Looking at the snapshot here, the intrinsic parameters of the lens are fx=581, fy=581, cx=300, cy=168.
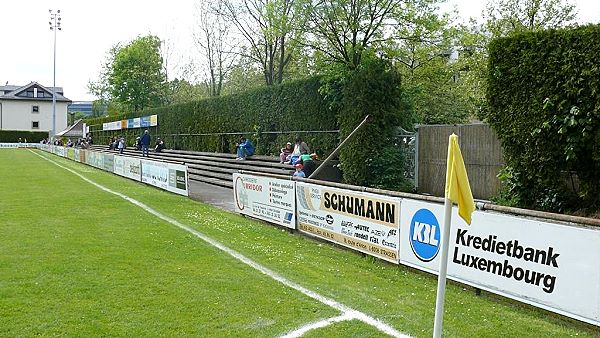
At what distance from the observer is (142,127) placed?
50.7m

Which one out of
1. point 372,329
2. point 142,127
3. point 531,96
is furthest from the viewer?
point 142,127

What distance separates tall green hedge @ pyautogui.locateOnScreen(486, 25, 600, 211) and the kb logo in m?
4.64

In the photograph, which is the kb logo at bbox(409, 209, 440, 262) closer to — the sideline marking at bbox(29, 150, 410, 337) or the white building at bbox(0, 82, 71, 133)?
the sideline marking at bbox(29, 150, 410, 337)

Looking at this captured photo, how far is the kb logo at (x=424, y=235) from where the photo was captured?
8289 millimetres

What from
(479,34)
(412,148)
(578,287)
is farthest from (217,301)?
(479,34)

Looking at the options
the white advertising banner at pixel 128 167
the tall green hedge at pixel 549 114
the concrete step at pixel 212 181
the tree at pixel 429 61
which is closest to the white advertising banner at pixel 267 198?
the tall green hedge at pixel 549 114

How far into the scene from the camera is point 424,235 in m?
8.52

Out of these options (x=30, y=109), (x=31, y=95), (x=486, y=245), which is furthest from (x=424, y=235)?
(x=31, y=95)

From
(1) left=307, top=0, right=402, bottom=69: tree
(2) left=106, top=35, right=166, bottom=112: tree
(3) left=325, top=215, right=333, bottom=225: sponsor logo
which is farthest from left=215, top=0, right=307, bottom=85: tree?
(2) left=106, top=35, right=166, bottom=112: tree

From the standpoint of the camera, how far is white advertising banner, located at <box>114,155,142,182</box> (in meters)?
26.5

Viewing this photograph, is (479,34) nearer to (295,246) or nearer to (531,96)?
(531,96)

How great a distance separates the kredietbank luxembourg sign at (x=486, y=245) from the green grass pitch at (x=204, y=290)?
0.25 metres

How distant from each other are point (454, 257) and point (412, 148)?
10.1 meters

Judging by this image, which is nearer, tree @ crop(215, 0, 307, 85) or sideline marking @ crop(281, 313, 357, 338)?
sideline marking @ crop(281, 313, 357, 338)
